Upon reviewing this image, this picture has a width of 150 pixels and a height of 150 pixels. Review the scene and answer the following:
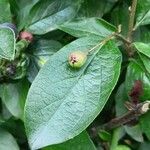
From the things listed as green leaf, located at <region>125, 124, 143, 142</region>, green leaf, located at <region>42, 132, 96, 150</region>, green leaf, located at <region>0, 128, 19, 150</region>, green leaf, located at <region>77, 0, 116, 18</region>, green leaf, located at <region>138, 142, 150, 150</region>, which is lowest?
green leaf, located at <region>138, 142, 150, 150</region>

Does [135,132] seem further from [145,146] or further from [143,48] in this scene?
[143,48]

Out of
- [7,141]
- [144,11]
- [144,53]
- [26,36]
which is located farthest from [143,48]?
[7,141]

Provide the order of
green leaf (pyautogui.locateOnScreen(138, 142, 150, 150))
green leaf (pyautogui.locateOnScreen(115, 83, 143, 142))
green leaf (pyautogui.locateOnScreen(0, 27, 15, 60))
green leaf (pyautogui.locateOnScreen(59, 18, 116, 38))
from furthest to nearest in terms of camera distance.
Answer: green leaf (pyautogui.locateOnScreen(138, 142, 150, 150)), green leaf (pyautogui.locateOnScreen(115, 83, 143, 142)), green leaf (pyautogui.locateOnScreen(59, 18, 116, 38)), green leaf (pyautogui.locateOnScreen(0, 27, 15, 60))

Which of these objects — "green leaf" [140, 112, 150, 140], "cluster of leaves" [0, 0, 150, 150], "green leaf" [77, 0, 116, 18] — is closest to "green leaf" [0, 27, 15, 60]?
"cluster of leaves" [0, 0, 150, 150]

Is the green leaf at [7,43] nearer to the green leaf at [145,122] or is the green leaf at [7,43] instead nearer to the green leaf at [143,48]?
the green leaf at [143,48]

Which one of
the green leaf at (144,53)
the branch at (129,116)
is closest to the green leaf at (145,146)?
the branch at (129,116)

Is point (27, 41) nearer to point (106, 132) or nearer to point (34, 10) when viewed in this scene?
point (34, 10)

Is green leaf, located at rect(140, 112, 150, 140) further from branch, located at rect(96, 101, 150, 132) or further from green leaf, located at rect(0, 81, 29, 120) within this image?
green leaf, located at rect(0, 81, 29, 120)

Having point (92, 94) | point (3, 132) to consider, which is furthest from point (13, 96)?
point (92, 94)
